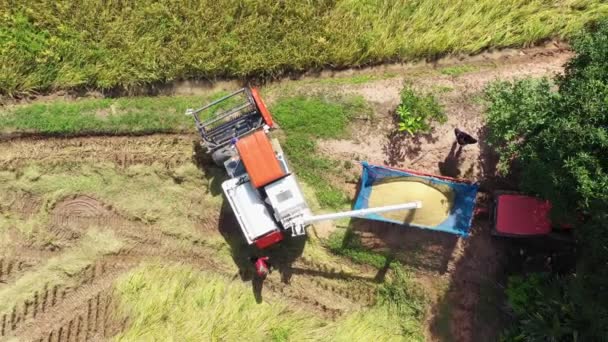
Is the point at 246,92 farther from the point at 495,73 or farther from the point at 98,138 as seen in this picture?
the point at 495,73

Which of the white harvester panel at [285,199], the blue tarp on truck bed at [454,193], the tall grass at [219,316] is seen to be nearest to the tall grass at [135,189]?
the tall grass at [219,316]

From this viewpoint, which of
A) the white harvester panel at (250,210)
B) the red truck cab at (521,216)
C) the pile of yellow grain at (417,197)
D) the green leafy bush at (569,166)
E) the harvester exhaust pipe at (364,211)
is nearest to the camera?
the green leafy bush at (569,166)

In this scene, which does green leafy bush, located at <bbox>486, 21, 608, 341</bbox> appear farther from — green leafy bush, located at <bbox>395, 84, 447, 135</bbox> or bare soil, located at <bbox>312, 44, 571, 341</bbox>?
green leafy bush, located at <bbox>395, 84, 447, 135</bbox>

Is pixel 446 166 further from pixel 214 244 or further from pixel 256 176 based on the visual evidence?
pixel 214 244

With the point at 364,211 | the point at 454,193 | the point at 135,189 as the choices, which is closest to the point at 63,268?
→ the point at 135,189

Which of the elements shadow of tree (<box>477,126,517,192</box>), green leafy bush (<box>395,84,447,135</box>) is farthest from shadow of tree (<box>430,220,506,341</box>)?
green leafy bush (<box>395,84,447,135</box>)

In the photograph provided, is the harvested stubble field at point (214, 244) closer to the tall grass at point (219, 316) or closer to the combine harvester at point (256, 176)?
the tall grass at point (219, 316)

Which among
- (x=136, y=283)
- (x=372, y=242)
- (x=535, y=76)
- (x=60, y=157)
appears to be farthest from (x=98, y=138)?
(x=535, y=76)
